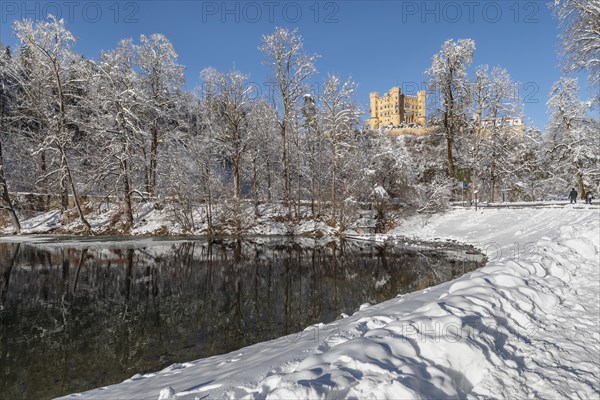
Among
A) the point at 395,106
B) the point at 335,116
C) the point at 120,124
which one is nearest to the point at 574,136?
the point at 335,116

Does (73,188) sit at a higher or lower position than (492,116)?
lower

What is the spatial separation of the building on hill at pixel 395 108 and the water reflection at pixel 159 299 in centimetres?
9190

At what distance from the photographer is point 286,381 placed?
10.1 ft

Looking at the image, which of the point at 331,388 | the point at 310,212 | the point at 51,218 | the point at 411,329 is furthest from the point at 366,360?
the point at 51,218

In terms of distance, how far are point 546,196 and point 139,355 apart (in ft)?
161

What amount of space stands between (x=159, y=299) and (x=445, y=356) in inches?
325

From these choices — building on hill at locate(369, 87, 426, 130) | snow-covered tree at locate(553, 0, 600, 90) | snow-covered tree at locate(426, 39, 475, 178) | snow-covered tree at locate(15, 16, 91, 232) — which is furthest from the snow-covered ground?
building on hill at locate(369, 87, 426, 130)

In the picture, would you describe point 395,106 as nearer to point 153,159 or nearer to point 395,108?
point 395,108

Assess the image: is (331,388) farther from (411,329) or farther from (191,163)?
(191,163)

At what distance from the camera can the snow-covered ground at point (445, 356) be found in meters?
3.12

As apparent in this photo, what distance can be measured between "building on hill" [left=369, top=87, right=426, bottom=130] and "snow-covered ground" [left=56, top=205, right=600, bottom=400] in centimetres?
9997

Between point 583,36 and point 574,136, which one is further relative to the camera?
point 574,136

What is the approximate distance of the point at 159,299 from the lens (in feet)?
31.1

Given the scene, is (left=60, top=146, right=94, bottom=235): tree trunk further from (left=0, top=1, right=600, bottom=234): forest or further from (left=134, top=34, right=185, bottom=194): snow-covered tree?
(left=134, top=34, right=185, bottom=194): snow-covered tree
